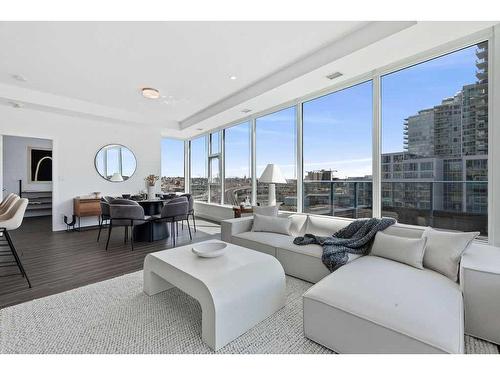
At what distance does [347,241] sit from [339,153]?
1836 millimetres

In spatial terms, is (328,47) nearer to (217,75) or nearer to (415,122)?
(415,122)

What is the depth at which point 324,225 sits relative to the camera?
3252mm

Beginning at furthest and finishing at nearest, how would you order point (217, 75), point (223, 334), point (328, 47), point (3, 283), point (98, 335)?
point (217, 75) → point (328, 47) → point (3, 283) → point (98, 335) → point (223, 334)

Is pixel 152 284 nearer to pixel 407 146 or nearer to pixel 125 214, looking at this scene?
pixel 125 214

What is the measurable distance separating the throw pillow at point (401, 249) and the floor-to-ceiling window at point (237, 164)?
3.57m

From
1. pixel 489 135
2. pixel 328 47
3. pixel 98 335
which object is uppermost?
pixel 328 47

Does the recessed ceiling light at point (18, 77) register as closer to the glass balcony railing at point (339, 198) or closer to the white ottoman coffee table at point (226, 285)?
the white ottoman coffee table at point (226, 285)

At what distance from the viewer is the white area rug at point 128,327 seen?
1.57 meters

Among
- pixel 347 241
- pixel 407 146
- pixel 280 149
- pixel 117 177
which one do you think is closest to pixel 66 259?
pixel 117 177

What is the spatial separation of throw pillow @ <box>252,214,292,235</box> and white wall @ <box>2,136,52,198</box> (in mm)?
7489

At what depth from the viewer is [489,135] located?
2482mm

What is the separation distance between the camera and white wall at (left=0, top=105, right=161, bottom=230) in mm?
5000

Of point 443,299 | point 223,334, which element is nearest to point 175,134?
point 223,334

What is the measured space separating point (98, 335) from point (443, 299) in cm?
237
